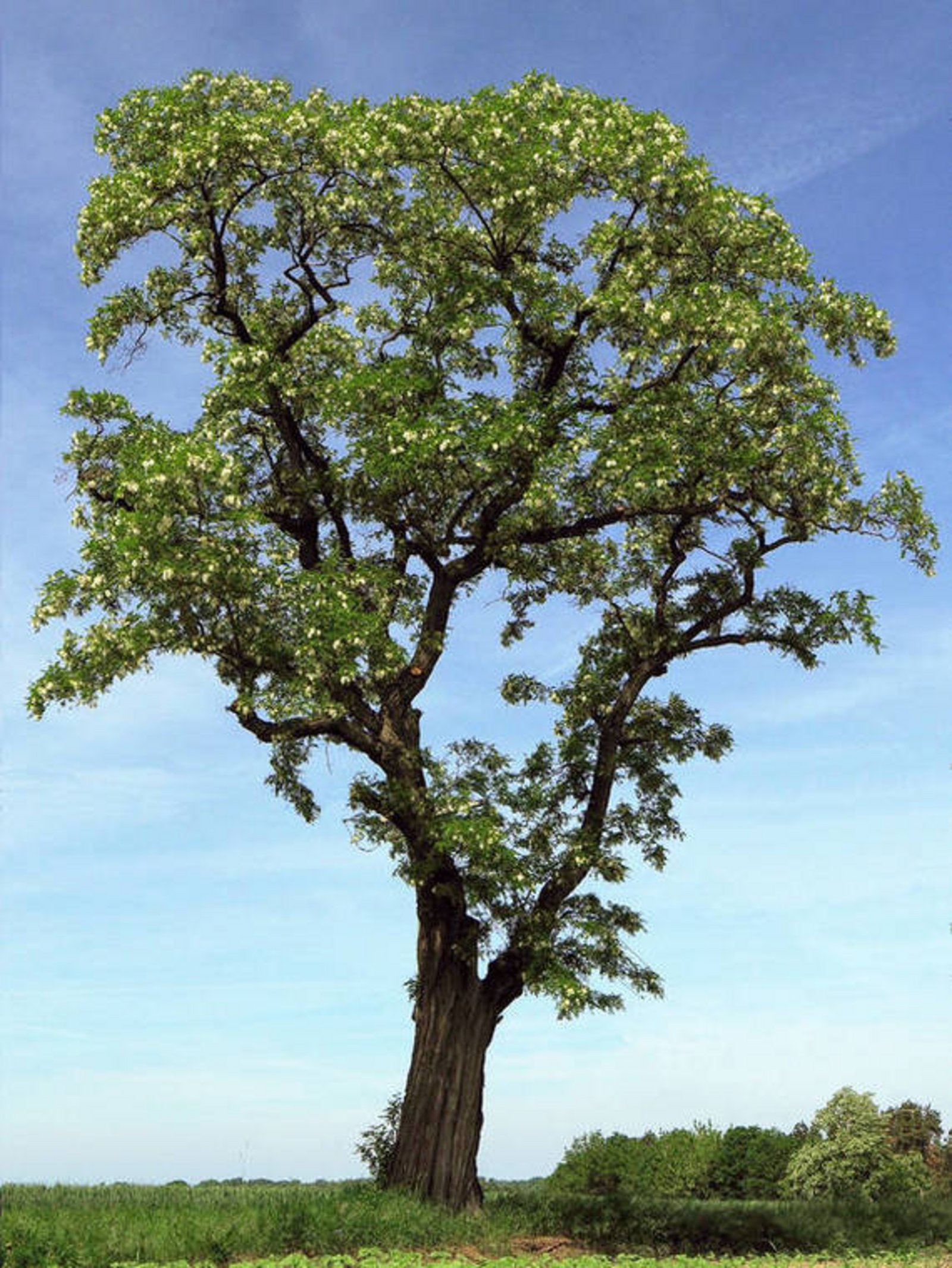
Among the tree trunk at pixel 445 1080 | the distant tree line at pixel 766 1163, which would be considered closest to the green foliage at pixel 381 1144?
the tree trunk at pixel 445 1080

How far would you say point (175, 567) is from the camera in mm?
19547

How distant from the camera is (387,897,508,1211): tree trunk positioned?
2155cm

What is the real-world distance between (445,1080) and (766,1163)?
19463 millimetres

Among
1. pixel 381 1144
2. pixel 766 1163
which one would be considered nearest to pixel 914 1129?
pixel 766 1163

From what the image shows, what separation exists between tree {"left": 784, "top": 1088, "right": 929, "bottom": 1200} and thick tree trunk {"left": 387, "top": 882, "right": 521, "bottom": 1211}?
1628cm

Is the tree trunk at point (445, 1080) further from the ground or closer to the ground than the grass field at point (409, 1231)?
further from the ground

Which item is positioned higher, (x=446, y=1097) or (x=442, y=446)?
(x=442, y=446)

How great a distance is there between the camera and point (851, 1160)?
114 feet

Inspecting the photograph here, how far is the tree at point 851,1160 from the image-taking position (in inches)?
1357

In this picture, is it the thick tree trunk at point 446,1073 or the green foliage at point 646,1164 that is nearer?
the thick tree trunk at point 446,1073

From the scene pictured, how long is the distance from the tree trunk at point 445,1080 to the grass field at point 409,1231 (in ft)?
2.46

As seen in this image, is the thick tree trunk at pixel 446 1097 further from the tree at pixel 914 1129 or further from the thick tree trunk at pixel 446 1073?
the tree at pixel 914 1129

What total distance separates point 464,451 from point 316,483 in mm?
3765

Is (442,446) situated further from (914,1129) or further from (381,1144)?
(914,1129)
